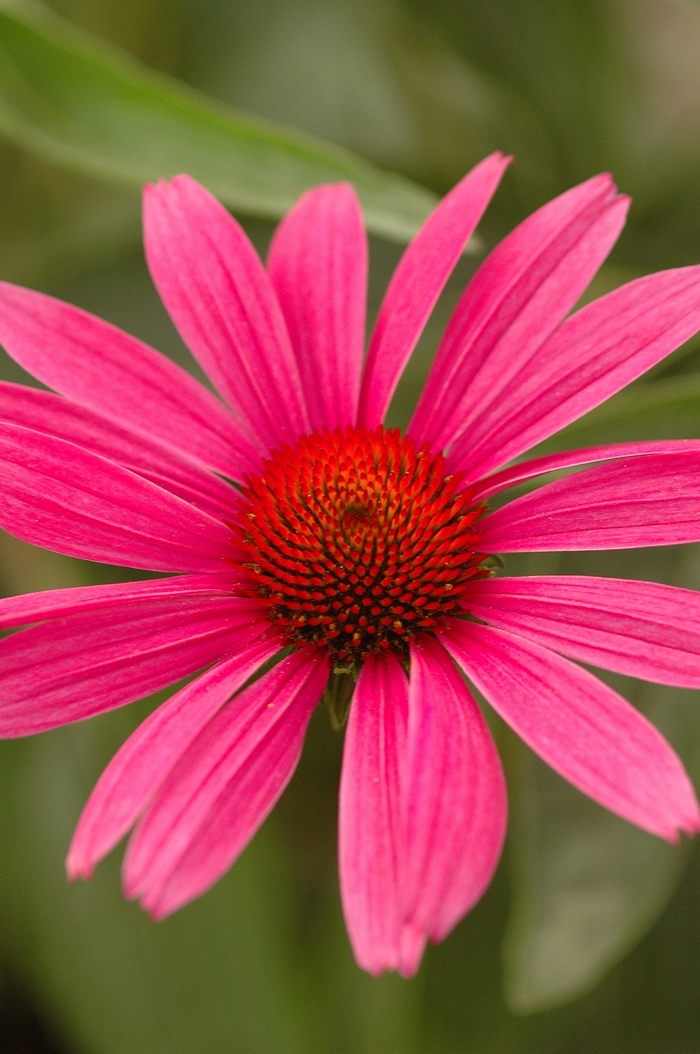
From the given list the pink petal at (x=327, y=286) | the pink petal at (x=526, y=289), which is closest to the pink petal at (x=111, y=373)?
the pink petal at (x=327, y=286)

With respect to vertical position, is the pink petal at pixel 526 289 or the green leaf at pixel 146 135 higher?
the green leaf at pixel 146 135

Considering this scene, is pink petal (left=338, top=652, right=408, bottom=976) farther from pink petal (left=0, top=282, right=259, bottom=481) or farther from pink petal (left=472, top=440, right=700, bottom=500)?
pink petal (left=0, top=282, right=259, bottom=481)

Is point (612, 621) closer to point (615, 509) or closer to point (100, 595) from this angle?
point (615, 509)

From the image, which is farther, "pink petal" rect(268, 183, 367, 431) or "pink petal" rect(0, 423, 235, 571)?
"pink petal" rect(268, 183, 367, 431)

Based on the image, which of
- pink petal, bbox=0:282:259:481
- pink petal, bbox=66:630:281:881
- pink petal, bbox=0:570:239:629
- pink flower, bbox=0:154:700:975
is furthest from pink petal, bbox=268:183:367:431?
pink petal, bbox=66:630:281:881

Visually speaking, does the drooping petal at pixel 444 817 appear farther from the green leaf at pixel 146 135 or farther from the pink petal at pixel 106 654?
the green leaf at pixel 146 135

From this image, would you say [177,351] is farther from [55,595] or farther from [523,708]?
[523,708]

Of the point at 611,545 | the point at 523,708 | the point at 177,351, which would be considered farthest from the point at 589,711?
the point at 177,351

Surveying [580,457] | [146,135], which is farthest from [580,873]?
[146,135]
